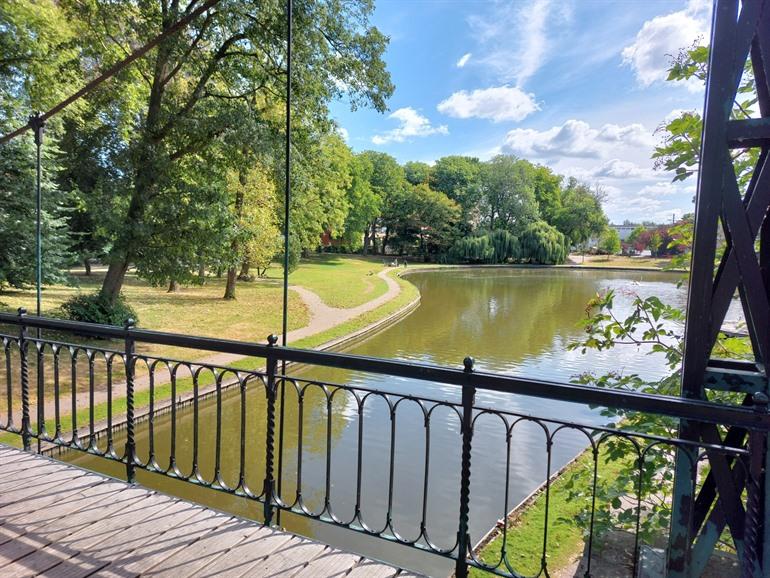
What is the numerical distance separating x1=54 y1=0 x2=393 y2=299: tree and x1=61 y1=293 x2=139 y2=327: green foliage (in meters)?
0.66

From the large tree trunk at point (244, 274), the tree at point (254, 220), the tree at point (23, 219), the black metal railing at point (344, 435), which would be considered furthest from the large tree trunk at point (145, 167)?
the large tree trunk at point (244, 274)

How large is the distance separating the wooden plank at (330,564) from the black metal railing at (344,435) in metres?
0.12

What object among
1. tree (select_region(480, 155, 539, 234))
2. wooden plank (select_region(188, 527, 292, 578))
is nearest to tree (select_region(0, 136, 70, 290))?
wooden plank (select_region(188, 527, 292, 578))

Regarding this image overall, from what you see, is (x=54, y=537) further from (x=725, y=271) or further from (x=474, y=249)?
(x=474, y=249)

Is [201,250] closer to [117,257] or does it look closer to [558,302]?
[117,257]

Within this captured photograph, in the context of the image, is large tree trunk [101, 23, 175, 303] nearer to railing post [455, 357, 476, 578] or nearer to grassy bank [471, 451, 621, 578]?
grassy bank [471, 451, 621, 578]

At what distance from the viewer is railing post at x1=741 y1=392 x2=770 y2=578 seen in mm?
1354

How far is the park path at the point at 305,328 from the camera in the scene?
6.39 metres

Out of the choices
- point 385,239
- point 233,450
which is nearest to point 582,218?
point 385,239

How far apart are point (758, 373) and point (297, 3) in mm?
7837

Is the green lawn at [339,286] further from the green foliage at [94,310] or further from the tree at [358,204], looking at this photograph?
the green foliage at [94,310]

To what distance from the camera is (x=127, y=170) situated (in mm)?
8328

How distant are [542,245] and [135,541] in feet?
146

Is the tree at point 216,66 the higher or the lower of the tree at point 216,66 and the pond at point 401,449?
the higher
